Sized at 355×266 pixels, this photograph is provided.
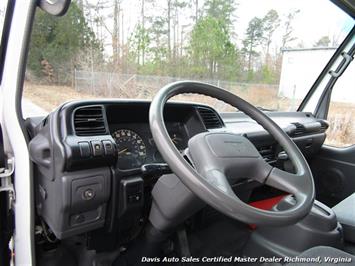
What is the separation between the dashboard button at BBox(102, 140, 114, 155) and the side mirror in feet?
1.39

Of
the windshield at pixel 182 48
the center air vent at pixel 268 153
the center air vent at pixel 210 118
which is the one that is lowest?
the center air vent at pixel 268 153

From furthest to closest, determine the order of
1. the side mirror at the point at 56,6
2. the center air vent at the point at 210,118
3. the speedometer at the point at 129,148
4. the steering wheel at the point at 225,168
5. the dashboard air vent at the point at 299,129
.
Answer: the dashboard air vent at the point at 299,129 → the center air vent at the point at 210,118 → the speedometer at the point at 129,148 → the side mirror at the point at 56,6 → the steering wheel at the point at 225,168

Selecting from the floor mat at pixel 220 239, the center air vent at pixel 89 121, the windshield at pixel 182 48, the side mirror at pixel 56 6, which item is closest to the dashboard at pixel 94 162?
the center air vent at pixel 89 121

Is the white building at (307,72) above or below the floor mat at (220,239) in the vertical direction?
above

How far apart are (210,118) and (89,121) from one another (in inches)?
25.0

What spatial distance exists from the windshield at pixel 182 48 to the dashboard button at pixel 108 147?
0.37 m

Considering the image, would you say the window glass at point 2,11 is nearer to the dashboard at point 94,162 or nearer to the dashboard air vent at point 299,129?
the dashboard at point 94,162

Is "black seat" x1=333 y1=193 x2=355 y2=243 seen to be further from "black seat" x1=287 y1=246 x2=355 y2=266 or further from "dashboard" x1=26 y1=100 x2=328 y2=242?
"dashboard" x1=26 y1=100 x2=328 y2=242

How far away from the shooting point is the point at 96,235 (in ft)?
4.10

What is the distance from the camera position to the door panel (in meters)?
2.48

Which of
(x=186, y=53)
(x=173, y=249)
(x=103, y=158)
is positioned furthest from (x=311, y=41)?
(x=103, y=158)

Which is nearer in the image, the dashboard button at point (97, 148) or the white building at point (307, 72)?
the dashboard button at point (97, 148)

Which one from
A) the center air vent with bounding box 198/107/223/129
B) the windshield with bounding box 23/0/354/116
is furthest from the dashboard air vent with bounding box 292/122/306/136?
the center air vent with bounding box 198/107/223/129

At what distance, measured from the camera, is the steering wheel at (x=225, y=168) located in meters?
0.71
